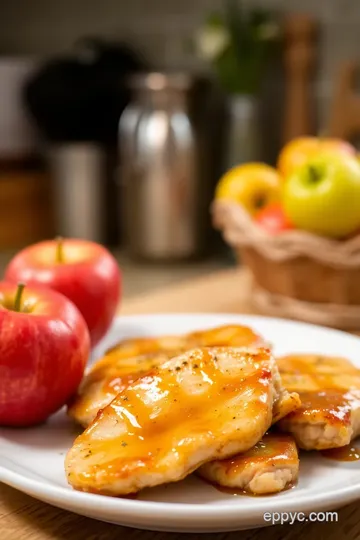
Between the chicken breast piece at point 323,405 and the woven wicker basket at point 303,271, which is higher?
the chicken breast piece at point 323,405

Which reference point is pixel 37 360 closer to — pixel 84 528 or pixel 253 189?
pixel 84 528

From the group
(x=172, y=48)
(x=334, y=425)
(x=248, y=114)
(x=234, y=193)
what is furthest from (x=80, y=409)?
(x=172, y=48)

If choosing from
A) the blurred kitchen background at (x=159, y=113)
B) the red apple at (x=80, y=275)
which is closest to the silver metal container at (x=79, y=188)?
the blurred kitchen background at (x=159, y=113)

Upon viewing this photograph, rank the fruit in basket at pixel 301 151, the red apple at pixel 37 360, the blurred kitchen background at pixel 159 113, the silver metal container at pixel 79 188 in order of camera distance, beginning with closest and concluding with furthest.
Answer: the red apple at pixel 37 360
the fruit in basket at pixel 301 151
the blurred kitchen background at pixel 159 113
the silver metal container at pixel 79 188

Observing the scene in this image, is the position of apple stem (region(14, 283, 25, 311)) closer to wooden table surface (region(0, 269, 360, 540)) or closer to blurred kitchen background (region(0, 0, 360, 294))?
wooden table surface (region(0, 269, 360, 540))

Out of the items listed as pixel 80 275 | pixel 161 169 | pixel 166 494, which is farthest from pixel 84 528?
pixel 161 169

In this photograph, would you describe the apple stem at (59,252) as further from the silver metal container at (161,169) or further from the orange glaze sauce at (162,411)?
the silver metal container at (161,169)

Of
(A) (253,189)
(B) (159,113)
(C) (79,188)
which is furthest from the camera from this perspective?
(C) (79,188)
